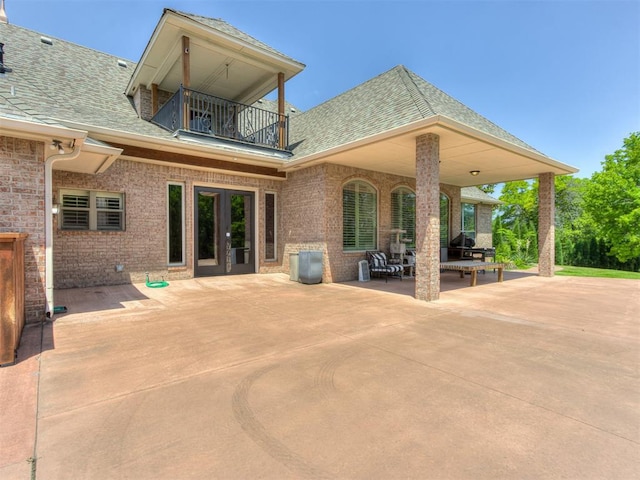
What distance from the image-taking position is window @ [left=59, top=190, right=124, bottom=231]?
763 centimetres

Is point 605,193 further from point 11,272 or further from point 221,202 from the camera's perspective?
point 11,272

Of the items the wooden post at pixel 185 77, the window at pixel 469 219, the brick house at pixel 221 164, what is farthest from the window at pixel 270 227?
the window at pixel 469 219

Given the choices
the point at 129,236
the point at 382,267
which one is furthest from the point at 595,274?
the point at 129,236

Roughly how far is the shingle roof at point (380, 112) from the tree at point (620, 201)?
39.3ft

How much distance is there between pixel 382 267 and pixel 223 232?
4.99 m

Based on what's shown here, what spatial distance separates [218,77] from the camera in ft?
34.3

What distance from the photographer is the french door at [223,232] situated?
31.5 feet

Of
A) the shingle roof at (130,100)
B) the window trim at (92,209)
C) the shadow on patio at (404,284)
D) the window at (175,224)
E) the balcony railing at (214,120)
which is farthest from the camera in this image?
the balcony railing at (214,120)

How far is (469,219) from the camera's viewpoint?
55.7 ft

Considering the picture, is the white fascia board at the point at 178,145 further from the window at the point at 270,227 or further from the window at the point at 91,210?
the window at the point at 91,210

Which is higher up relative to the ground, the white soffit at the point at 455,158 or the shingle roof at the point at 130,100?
the shingle roof at the point at 130,100

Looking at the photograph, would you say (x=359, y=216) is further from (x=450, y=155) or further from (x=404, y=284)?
(x=450, y=155)

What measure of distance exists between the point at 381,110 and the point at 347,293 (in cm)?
497

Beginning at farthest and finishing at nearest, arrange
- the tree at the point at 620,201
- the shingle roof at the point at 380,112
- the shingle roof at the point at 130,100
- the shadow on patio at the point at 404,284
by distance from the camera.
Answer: the tree at the point at 620,201 < the shadow on patio at the point at 404,284 < the shingle roof at the point at 130,100 < the shingle roof at the point at 380,112
